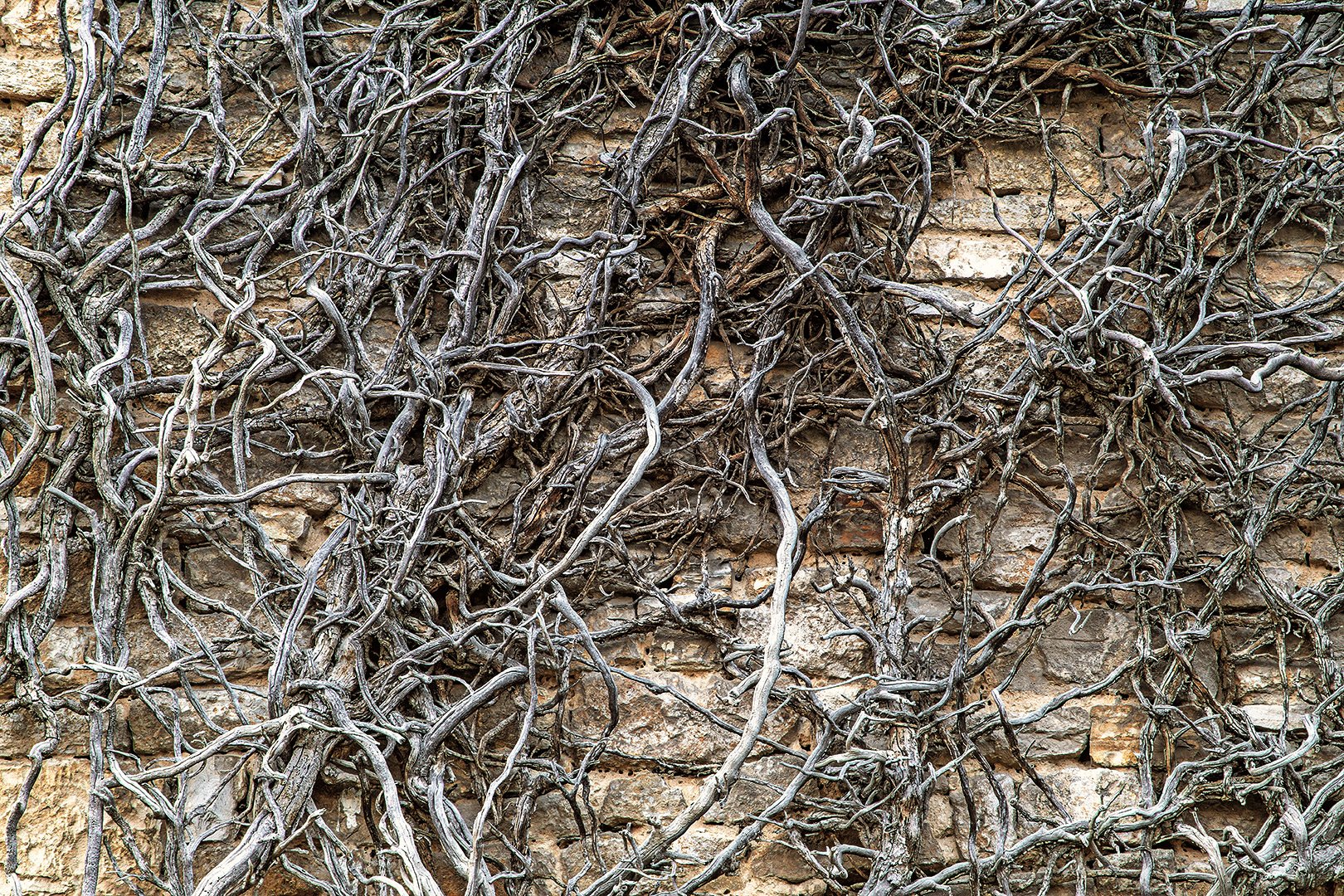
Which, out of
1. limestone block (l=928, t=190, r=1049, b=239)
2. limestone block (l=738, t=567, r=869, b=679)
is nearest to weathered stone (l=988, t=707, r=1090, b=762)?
limestone block (l=738, t=567, r=869, b=679)

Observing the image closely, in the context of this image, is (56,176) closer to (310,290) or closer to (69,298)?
(69,298)

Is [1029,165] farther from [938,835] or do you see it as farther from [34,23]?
[34,23]

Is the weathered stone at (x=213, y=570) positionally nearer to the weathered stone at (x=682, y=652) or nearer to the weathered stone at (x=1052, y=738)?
the weathered stone at (x=682, y=652)

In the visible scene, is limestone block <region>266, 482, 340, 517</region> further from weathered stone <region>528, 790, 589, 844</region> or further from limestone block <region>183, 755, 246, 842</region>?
weathered stone <region>528, 790, 589, 844</region>

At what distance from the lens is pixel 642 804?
1.83m

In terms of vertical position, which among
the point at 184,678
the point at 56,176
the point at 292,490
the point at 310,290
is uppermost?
the point at 56,176

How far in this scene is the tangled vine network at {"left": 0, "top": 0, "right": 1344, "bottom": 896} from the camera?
1.73m

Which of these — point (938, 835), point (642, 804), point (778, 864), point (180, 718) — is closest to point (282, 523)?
point (180, 718)

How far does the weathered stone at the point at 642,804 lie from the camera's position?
1822mm

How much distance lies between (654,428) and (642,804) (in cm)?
76

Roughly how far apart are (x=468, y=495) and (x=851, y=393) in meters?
0.87

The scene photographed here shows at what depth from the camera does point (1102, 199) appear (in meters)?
2.13

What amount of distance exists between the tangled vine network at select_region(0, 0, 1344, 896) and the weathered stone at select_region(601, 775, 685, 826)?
0.02 meters

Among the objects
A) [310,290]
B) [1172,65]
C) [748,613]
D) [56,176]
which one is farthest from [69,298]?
[1172,65]
